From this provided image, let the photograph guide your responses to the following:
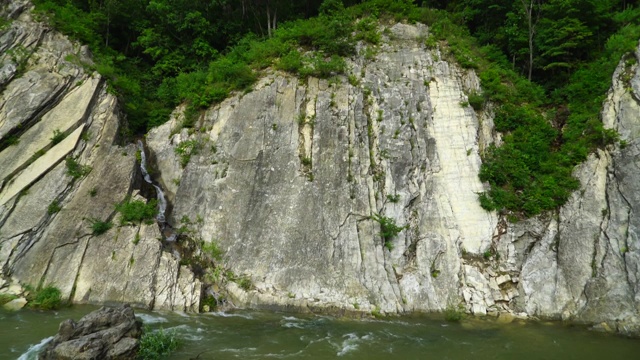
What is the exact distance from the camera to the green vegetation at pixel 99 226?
1277 centimetres

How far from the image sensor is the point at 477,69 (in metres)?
18.3

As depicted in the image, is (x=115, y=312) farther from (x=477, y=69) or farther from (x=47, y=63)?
(x=477, y=69)

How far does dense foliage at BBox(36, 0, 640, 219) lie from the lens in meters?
14.7

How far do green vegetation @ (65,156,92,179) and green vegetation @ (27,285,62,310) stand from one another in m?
4.27

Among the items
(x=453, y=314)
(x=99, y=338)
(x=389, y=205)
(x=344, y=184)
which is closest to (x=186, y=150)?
(x=344, y=184)

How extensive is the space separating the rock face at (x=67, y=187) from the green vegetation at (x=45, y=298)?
0.90 feet

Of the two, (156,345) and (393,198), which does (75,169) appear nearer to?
(156,345)

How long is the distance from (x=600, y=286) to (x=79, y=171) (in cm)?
1786

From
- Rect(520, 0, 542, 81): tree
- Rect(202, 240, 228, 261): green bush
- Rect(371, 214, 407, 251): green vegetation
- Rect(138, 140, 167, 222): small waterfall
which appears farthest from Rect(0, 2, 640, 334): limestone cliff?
Rect(520, 0, 542, 81): tree

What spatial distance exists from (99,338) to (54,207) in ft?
24.0

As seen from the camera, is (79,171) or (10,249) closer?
(10,249)

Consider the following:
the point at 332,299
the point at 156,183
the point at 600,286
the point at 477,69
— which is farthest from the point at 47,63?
the point at 600,286

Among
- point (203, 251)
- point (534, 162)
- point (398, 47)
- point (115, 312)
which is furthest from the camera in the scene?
point (398, 47)

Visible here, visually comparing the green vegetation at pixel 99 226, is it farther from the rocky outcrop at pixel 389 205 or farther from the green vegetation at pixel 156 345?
the green vegetation at pixel 156 345
